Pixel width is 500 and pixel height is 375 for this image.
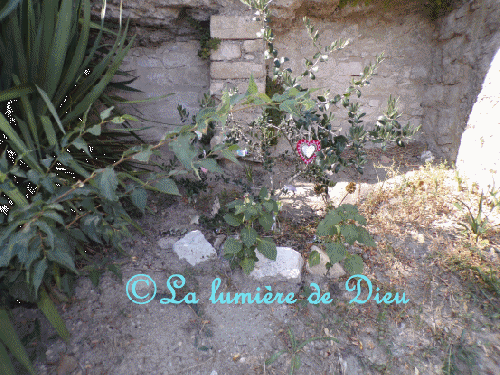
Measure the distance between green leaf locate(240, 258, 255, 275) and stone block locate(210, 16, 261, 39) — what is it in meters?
1.71

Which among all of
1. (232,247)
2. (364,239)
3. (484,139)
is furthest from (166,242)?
(484,139)

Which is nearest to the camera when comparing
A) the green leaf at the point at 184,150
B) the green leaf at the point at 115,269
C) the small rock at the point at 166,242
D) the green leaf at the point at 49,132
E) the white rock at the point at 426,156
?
the green leaf at the point at 184,150

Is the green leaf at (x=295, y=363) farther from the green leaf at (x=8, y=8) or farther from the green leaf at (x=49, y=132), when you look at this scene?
the green leaf at (x=8, y=8)

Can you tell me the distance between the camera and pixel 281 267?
1768mm

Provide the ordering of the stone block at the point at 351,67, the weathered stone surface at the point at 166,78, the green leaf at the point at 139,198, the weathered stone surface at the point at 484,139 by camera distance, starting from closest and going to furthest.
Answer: the green leaf at the point at 139,198 < the weathered stone surface at the point at 484,139 < the weathered stone surface at the point at 166,78 < the stone block at the point at 351,67

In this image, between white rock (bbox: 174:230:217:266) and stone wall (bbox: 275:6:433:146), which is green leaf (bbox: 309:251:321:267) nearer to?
white rock (bbox: 174:230:217:266)

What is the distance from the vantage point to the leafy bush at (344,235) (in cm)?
165

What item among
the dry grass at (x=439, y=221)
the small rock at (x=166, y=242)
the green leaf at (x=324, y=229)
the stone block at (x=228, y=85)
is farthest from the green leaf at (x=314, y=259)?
the stone block at (x=228, y=85)

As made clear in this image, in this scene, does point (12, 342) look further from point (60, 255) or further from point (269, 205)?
point (269, 205)

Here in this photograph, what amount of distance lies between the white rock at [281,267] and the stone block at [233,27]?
1.67 m

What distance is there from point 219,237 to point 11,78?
4.61 feet

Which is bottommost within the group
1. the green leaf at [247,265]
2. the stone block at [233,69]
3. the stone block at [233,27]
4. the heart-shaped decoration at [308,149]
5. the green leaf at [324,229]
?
the green leaf at [247,265]

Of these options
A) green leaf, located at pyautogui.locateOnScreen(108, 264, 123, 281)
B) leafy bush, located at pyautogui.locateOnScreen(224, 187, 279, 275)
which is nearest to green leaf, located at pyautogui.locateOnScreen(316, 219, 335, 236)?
leafy bush, located at pyautogui.locateOnScreen(224, 187, 279, 275)

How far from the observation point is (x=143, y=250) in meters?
1.97
